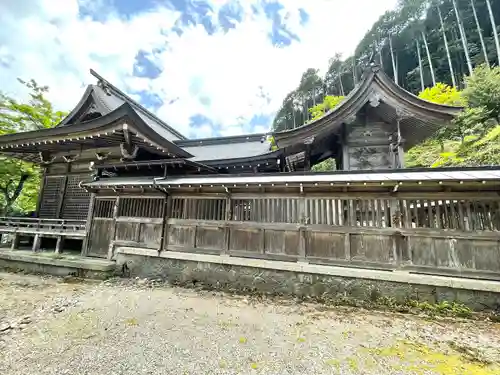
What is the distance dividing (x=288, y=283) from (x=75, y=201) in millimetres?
9850

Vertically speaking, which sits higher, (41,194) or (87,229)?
(41,194)

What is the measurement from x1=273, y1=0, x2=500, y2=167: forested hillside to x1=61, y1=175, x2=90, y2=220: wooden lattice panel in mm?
18253

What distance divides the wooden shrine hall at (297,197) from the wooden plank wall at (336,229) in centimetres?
3

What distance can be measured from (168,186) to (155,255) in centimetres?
223

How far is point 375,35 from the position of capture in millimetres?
37938

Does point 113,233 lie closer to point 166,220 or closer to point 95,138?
point 166,220

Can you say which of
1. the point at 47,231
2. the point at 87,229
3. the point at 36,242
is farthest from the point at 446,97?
the point at 36,242

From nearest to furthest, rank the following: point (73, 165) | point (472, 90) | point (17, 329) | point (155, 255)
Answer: point (17, 329) < point (155, 255) < point (73, 165) < point (472, 90)

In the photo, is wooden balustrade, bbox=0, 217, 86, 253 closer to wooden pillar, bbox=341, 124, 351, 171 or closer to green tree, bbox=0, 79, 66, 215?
green tree, bbox=0, 79, 66, 215

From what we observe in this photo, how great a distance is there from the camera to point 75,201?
10.5m

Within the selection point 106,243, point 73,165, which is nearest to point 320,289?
point 106,243

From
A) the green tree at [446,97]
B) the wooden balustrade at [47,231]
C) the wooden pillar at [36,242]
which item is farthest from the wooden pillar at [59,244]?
the green tree at [446,97]

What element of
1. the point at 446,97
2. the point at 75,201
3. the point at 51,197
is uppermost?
the point at 446,97

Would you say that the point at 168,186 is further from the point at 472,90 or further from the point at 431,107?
the point at 472,90
